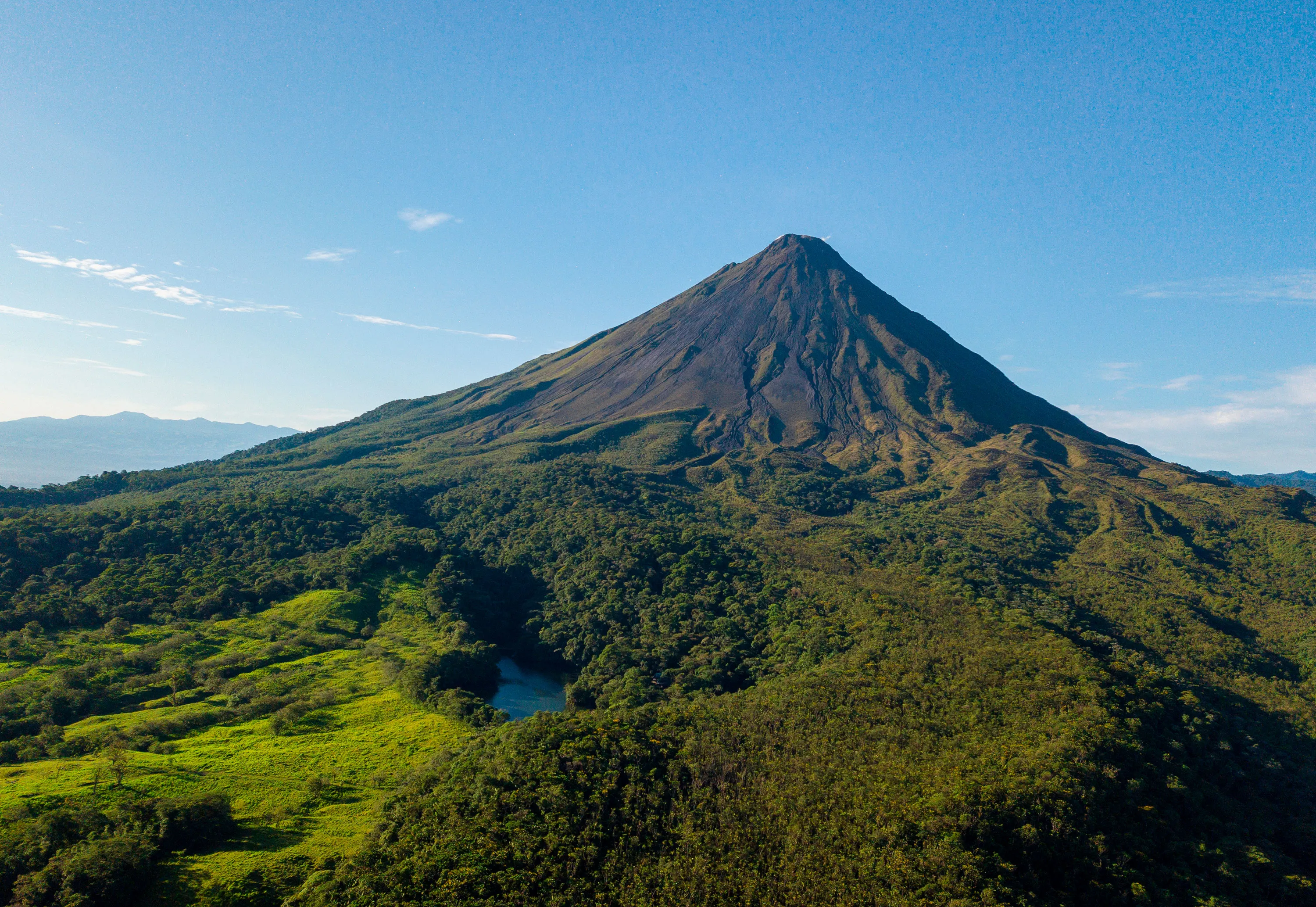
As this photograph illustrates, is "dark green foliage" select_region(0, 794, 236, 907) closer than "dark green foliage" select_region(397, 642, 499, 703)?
Yes

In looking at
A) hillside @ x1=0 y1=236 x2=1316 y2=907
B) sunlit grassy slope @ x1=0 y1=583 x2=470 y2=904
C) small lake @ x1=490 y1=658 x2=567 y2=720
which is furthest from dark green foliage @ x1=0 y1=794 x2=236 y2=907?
small lake @ x1=490 y1=658 x2=567 y2=720

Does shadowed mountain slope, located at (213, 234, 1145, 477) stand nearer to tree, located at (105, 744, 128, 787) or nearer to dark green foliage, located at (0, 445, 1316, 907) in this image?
dark green foliage, located at (0, 445, 1316, 907)

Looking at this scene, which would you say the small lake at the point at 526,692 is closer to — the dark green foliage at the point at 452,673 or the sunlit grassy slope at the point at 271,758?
the dark green foliage at the point at 452,673

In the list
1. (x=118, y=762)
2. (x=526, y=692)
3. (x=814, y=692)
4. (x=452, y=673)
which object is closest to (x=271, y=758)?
(x=118, y=762)

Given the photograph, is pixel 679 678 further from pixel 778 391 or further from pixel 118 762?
pixel 778 391

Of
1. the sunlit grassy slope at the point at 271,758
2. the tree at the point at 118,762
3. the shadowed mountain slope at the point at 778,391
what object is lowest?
the sunlit grassy slope at the point at 271,758

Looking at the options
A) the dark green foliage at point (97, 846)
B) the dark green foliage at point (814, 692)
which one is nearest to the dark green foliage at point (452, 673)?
the dark green foliage at point (814, 692)
